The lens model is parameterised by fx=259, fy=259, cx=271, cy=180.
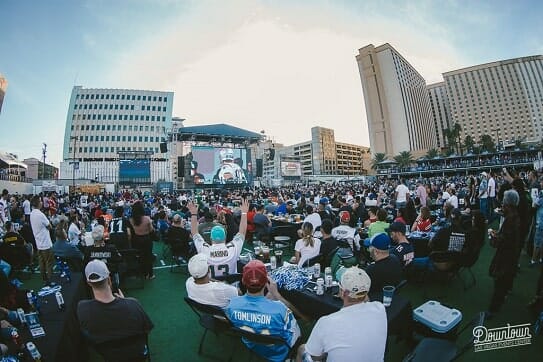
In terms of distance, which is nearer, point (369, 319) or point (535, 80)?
point (369, 319)

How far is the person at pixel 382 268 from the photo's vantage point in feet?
10.5

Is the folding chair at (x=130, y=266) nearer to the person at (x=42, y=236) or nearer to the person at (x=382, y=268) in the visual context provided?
the person at (x=42, y=236)

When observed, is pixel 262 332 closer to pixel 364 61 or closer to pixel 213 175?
pixel 213 175

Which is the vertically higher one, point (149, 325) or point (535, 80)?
point (535, 80)

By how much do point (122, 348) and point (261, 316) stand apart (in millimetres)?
1265

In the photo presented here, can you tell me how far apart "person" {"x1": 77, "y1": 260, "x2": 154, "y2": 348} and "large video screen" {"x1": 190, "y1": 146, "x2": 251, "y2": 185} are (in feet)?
103

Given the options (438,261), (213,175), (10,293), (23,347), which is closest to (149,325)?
(23,347)

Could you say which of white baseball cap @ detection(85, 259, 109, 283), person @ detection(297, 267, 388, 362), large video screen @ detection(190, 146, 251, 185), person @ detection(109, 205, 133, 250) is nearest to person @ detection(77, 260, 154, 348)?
white baseball cap @ detection(85, 259, 109, 283)

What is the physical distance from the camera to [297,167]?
61.9m

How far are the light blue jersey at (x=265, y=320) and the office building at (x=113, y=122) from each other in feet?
221

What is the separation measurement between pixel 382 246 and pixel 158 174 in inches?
2238

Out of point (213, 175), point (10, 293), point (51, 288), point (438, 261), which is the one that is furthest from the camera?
point (213, 175)

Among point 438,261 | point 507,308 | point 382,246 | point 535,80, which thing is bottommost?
point 507,308

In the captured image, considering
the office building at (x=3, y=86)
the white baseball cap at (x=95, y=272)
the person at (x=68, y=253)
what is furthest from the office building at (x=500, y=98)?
the office building at (x=3, y=86)
